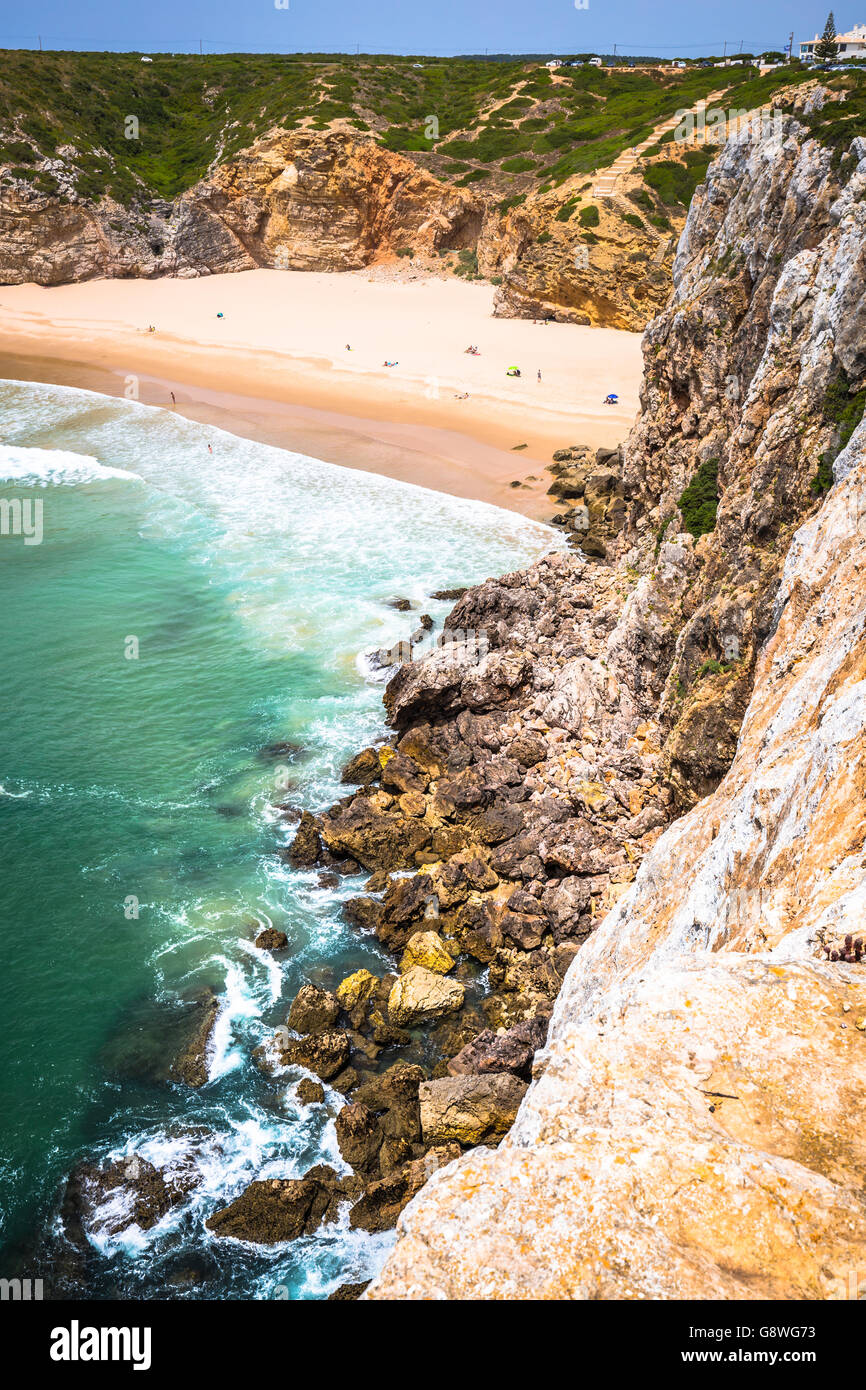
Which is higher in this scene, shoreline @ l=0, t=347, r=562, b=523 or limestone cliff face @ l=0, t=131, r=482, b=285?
limestone cliff face @ l=0, t=131, r=482, b=285

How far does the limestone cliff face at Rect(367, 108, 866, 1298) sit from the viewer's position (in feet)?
16.9

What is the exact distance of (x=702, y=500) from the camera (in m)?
21.2

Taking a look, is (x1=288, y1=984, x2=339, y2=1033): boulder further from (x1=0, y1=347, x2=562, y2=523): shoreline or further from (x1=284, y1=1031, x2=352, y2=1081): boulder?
(x1=0, y1=347, x2=562, y2=523): shoreline

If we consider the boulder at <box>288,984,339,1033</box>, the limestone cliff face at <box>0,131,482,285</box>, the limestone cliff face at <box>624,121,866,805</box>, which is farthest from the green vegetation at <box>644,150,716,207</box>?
the boulder at <box>288,984,339,1033</box>

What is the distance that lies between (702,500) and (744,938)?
50.2ft

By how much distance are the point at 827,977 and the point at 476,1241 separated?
3.10 meters

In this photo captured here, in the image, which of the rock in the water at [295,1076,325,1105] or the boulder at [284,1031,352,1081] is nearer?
the rock in the water at [295,1076,325,1105]

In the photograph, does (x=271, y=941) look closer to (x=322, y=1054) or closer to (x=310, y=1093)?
(x=322, y=1054)

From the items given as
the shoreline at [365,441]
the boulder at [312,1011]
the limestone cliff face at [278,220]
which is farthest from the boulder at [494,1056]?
the limestone cliff face at [278,220]

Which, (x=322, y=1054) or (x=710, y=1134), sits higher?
(x=710, y=1134)

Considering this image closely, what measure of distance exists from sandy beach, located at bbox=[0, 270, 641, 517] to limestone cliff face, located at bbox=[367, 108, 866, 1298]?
18.8 m

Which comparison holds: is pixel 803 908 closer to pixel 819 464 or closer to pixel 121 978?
pixel 819 464

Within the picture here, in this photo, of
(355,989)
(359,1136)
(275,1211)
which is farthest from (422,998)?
(275,1211)

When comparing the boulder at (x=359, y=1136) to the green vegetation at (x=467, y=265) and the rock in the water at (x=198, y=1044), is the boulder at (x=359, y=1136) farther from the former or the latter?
the green vegetation at (x=467, y=265)
